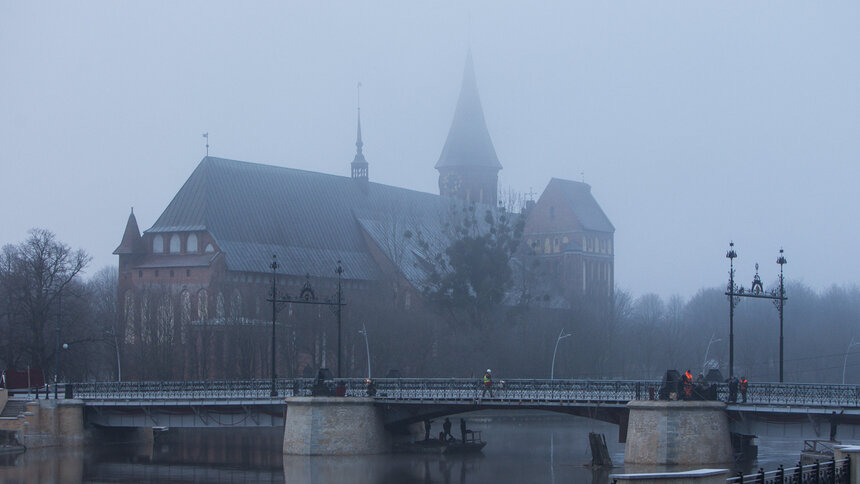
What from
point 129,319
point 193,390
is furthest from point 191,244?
point 193,390

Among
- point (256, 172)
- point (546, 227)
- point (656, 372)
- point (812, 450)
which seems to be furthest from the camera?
point (546, 227)

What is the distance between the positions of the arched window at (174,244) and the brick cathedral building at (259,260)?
0.10 metres

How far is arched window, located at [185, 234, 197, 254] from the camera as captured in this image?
84125mm

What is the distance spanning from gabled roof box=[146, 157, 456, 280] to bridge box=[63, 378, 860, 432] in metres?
29.4

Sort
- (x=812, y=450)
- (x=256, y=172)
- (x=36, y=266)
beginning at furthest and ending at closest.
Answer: (x=256, y=172) → (x=36, y=266) → (x=812, y=450)

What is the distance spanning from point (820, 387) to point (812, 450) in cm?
249

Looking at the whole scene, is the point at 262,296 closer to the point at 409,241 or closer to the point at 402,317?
the point at 402,317

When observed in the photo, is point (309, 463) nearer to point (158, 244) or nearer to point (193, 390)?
point (193, 390)

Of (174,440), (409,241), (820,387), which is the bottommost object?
(174,440)

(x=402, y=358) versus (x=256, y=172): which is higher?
(x=256, y=172)

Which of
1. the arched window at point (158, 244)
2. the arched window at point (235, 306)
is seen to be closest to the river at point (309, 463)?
the arched window at point (235, 306)

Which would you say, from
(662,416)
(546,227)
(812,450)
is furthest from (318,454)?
(546,227)

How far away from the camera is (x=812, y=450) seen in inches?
1491

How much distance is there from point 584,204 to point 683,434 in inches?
3294
